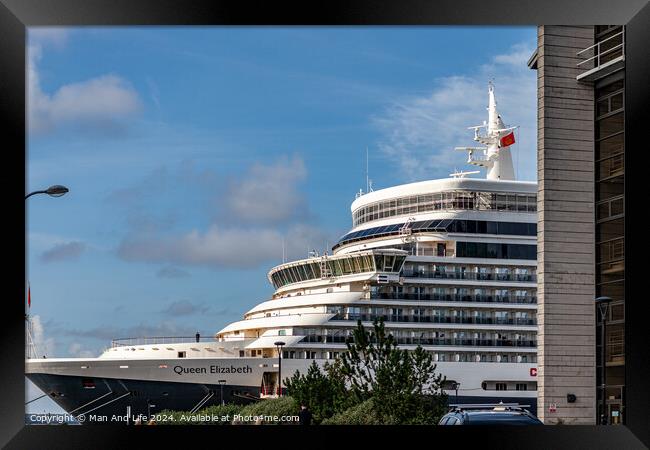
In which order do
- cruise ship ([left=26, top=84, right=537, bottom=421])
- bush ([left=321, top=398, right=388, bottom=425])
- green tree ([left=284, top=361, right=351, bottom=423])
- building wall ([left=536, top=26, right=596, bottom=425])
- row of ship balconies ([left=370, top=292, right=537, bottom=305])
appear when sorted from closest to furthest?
bush ([left=321, top=398, right=388, bottom=425]) → building wall ([left=536, top=26, right=596, bottom=425]) → green tree ([left=284, top=361, right=351, bottom=423]) → cruise ship ([left=26, top=84, right=537, bottom=421]) → row of ship balconies ([left=370, top=292, right=537, bottom=305])

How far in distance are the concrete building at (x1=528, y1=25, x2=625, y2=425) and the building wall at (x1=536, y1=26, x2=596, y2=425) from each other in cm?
2

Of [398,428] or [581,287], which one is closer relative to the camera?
[398,428]

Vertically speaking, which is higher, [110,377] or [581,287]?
[581,287]

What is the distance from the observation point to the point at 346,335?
3853 cm

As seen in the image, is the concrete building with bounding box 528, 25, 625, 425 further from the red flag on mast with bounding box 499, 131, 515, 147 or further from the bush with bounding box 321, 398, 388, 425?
the red flag on mast with bounding box 499, 131, 515, 147

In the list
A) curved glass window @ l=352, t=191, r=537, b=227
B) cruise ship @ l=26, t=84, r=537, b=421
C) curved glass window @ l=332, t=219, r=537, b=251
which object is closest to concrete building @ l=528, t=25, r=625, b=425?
cruise ship @ l=26, t=84, r=537, b=421

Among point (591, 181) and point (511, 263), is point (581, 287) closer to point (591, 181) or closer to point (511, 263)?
point (591, 181)

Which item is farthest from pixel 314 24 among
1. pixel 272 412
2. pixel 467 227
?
pixel 467 227

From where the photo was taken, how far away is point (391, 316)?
39.3 m

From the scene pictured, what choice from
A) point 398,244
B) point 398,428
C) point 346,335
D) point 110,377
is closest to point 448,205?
point 398,244

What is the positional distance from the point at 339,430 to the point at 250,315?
111 ft

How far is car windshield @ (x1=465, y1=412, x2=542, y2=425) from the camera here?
957 cm

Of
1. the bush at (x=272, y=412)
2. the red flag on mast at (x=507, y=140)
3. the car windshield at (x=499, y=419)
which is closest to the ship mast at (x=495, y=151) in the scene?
the red flag on mast at (x=507, y=140)

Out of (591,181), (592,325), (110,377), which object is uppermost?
(591,181)
